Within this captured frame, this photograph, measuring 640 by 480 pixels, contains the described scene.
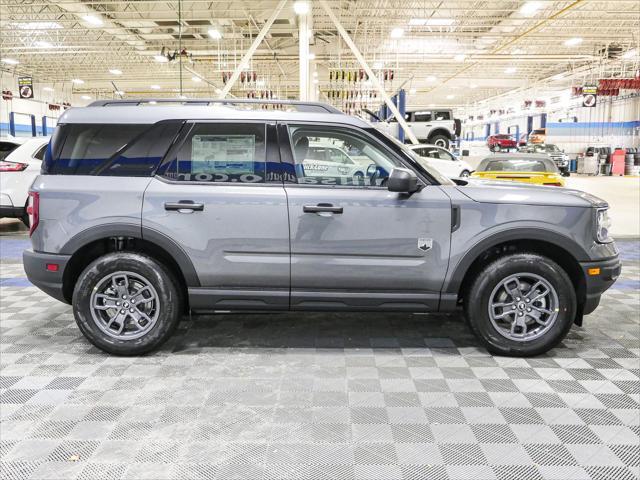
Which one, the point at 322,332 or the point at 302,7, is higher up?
the point at 302,7

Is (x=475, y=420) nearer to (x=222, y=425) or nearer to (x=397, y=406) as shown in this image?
(x=397, y=406)

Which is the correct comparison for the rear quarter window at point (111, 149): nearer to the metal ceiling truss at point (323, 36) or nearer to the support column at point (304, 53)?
the support column at point (304, 53)

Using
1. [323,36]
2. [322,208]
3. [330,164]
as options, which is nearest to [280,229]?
[322,208]

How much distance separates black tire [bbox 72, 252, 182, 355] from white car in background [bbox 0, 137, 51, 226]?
5545 millimetres

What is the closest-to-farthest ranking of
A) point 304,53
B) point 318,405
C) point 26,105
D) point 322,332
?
point 318,405 < point 322,332 < point 304,53 < point 26,105

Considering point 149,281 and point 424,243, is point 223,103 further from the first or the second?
point 424,243

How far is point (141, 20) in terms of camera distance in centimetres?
1955

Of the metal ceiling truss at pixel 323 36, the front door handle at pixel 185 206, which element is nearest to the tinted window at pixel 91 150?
the front door handle at pixel 185 206

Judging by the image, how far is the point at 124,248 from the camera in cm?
396

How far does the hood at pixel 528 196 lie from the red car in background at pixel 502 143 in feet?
107

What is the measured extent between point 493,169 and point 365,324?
22.7ft

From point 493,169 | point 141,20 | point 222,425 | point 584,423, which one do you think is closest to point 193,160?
point 222,425

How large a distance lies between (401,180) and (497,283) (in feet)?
3.33

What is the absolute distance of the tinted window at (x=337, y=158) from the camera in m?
3.75
